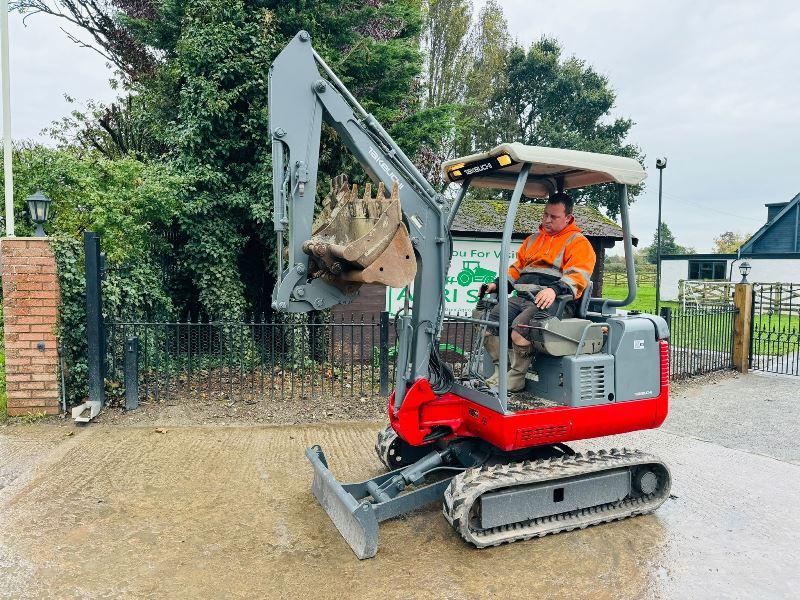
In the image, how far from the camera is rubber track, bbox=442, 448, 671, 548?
382 cm

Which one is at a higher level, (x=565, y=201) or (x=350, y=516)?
(x=565, y=201)

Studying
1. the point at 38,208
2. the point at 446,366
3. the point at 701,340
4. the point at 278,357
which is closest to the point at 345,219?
the point at 446,366

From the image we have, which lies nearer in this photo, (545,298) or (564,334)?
(545,298)

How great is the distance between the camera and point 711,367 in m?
10.5

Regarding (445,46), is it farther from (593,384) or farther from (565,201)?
(593,384)

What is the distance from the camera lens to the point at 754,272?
32.8 meters

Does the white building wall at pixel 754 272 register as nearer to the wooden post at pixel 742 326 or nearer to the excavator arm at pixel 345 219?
the wooden post at pixel 742 326

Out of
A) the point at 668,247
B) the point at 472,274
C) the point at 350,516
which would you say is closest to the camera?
the point at 350,516

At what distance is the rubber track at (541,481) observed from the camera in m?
3.82

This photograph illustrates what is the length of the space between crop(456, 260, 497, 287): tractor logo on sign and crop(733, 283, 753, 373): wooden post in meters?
4.57

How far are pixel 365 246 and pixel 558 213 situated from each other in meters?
1.71

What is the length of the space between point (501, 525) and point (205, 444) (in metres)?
3.41

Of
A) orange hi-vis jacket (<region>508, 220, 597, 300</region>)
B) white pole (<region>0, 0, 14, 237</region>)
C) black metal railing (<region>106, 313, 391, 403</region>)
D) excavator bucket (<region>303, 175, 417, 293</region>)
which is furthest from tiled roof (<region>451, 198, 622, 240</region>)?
white pole (<region>0, 0, 14, 237</region>)

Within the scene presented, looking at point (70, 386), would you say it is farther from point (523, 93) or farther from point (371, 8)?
point (523, 93)
